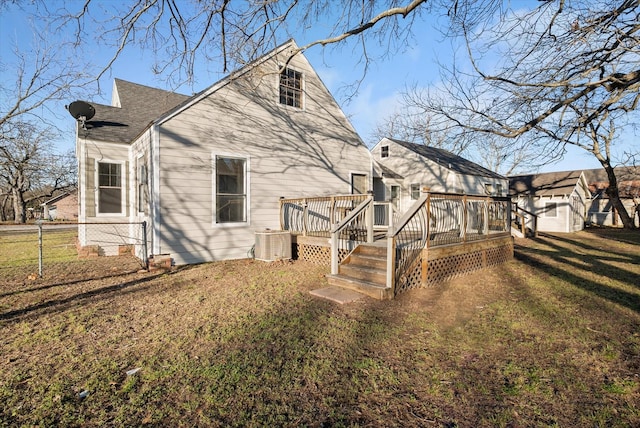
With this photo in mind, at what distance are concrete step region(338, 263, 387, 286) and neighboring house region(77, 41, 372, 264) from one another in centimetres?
368

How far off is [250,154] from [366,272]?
5.12 meters

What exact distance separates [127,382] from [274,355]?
4.36 ft

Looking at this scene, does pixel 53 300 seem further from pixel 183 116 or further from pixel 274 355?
pixel 183 116

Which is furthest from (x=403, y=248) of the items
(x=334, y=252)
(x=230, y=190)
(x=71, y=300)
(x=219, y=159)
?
(x=71, y=300)

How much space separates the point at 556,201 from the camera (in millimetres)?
20750

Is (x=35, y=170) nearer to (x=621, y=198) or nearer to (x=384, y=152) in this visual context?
(x=384, y=152)

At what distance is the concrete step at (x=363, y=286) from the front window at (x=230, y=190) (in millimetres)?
3791

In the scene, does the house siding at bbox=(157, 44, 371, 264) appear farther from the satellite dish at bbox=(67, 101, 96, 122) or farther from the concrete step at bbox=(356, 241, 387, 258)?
the concrete step at bbox=(356, 241, 387, 258)

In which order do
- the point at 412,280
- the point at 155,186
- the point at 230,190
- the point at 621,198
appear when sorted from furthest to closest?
the point at 621,198, the point at 230,190, the point at 155,186, the point at 412,280

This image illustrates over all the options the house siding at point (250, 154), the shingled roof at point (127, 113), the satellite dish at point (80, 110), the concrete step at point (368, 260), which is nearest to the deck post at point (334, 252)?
the concrete step at point (368, 260)

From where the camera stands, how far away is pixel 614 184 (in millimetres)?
20859

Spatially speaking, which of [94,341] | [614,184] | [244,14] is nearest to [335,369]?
[94,341]

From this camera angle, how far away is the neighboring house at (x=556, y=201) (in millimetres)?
20188

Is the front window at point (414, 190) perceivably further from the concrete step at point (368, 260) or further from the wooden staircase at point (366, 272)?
the concrete step at point (368, 260)
